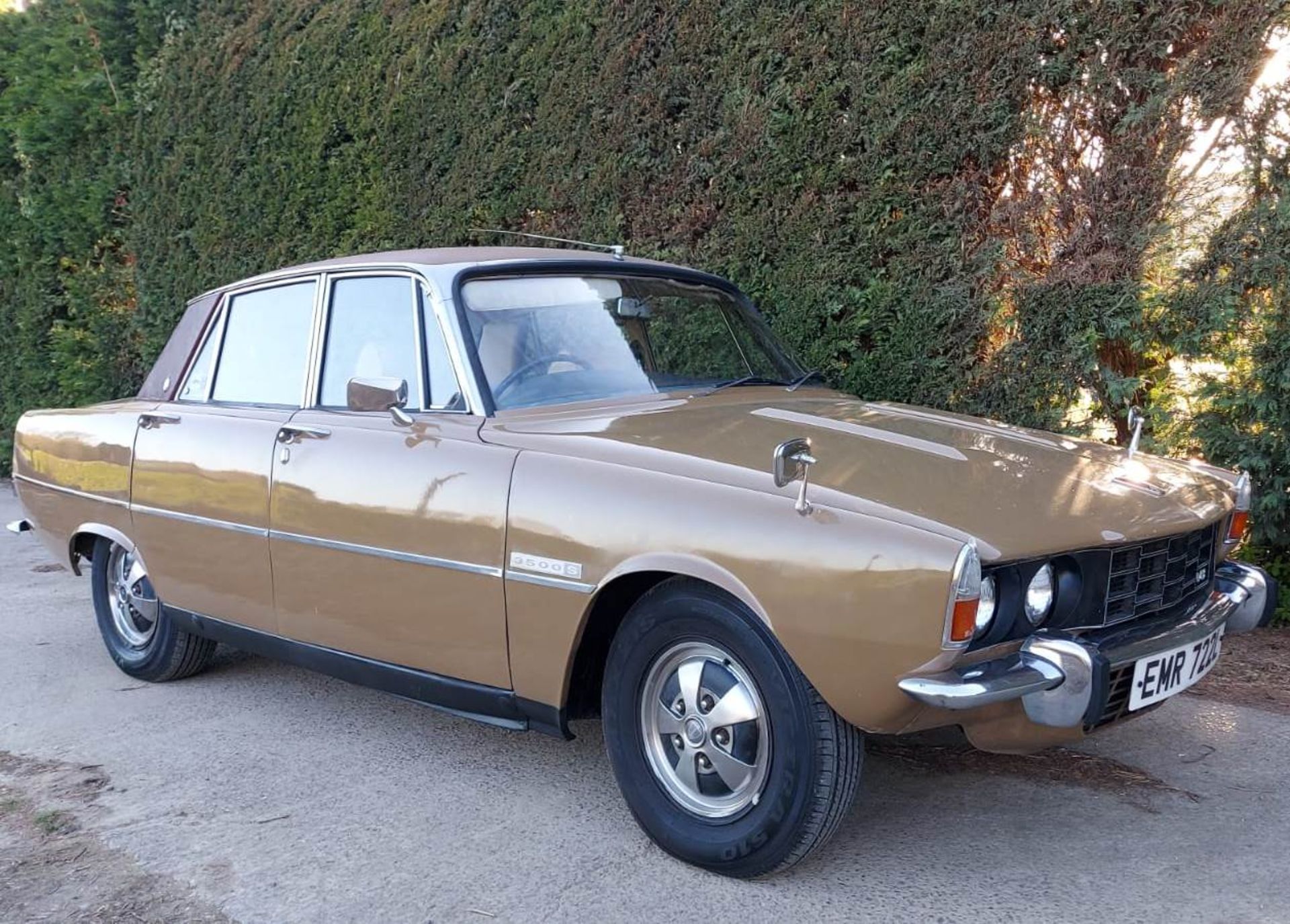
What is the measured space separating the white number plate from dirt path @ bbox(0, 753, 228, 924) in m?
2.37

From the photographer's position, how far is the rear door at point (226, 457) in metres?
4.29

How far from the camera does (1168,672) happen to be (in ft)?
9.93

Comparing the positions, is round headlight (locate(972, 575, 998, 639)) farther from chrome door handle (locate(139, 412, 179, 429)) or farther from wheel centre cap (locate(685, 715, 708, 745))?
chrome door handle (locate(139, 412, 179, 429))

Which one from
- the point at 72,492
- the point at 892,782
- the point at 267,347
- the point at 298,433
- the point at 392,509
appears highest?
the point at 267,347

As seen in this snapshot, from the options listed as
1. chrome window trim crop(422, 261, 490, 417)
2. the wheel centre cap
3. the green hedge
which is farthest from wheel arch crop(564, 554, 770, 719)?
the green hedge

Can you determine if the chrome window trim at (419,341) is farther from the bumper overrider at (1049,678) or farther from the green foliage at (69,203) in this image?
the green foliage at (69,203)

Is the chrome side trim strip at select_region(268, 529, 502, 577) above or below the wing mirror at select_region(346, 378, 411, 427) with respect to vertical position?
below

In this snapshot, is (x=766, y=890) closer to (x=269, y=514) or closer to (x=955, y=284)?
(x=269, y=514)

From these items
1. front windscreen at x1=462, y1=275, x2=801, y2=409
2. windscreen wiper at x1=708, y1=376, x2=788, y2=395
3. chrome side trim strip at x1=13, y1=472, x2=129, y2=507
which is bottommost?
chrome side trim strip at x1=13, y1=472, x2=129, y2=507

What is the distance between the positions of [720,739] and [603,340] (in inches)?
61.5

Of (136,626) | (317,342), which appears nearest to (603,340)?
(317,342)

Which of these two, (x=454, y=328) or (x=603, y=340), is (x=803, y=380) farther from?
(x=454, y=328)

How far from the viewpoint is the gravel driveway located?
297cm

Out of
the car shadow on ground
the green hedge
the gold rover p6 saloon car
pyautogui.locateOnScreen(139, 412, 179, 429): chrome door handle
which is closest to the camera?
the gold rover p6 saloon car
